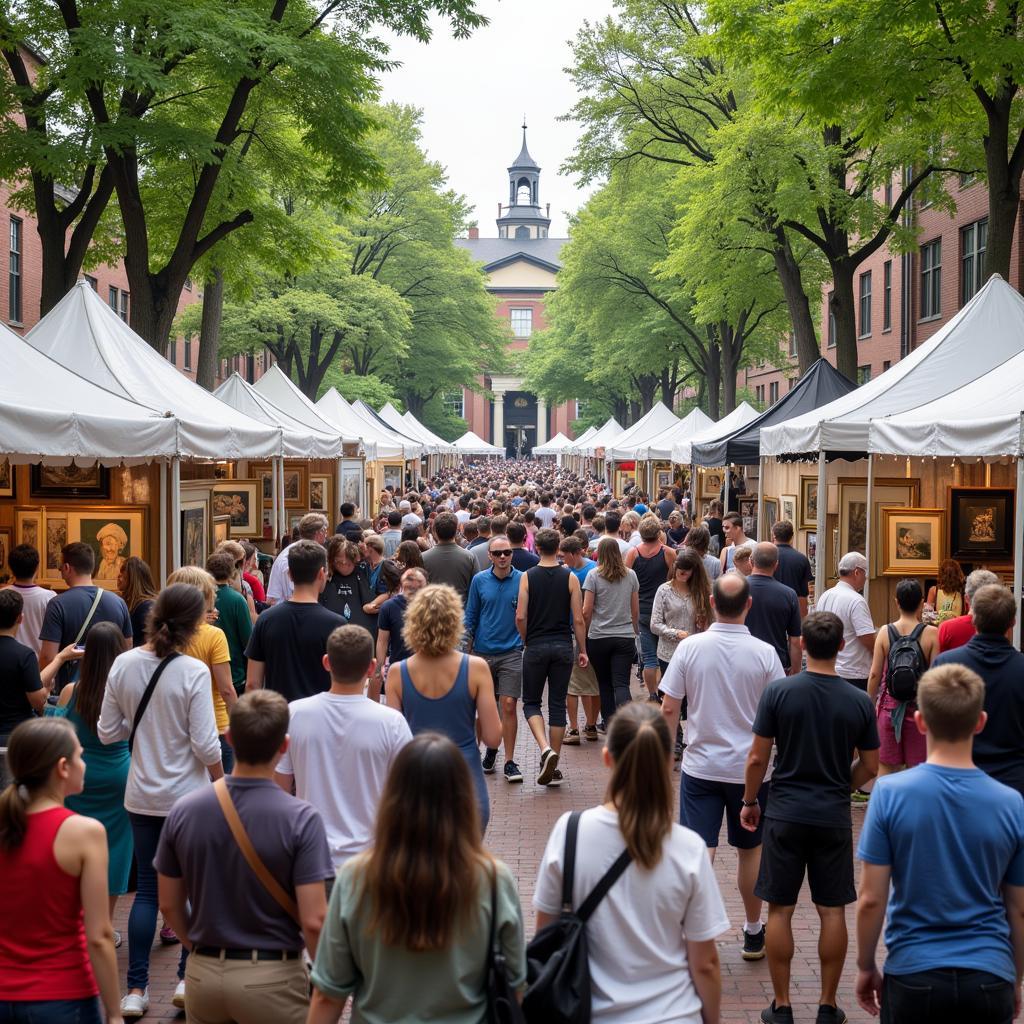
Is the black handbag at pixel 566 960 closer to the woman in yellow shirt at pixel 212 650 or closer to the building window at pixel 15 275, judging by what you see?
the woman in yellow shirt at pixel 212 650

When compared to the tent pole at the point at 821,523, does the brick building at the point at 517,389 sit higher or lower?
higher

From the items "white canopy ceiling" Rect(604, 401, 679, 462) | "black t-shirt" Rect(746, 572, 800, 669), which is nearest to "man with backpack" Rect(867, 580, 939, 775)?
"black t-shirt" Rect(746, 572, 800, 669)

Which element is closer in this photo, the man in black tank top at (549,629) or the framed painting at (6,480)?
the man in black tank top at (549,629)

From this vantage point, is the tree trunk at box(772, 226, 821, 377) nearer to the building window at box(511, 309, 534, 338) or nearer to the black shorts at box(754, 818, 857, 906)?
the black shorts at box(754, 818, 857, 906)

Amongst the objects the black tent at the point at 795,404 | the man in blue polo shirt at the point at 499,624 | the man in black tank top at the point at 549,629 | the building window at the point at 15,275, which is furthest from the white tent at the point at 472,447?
the man in blue polo shirt at the point at 499,624

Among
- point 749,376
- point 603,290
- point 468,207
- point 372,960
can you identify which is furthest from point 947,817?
point 749,376

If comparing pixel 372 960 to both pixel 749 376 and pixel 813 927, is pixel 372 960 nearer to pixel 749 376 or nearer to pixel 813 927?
pixel 813 927

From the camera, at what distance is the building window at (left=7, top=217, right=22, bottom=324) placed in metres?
29.8

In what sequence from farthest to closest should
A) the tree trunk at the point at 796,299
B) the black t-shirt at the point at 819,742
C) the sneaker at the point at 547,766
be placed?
the tree trunk at the point at 796,299, the sneaker at the point at 547,766, the black t-shirt at the point at 819,742

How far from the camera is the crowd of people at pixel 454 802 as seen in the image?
10.1 feet

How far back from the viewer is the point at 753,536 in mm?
21578

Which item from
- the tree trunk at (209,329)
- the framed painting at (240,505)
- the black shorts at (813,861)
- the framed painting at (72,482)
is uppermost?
the tree trunk at (209,329)

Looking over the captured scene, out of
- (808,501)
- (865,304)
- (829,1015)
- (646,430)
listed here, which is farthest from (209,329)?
(865,304)

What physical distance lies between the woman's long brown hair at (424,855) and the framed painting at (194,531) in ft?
33.4
